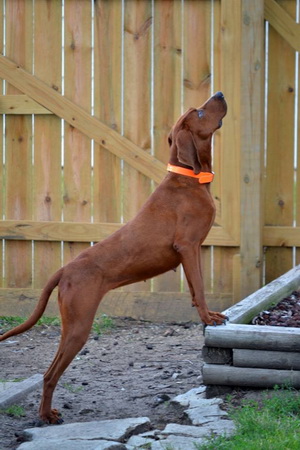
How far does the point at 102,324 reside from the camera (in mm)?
7383

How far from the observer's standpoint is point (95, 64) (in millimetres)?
7570

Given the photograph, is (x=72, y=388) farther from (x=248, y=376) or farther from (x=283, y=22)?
(x=283, y=22)

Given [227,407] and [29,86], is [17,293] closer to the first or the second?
[29,86]

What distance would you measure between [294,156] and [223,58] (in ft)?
3.38

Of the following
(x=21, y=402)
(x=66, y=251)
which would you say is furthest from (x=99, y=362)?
(x=66, y=251)

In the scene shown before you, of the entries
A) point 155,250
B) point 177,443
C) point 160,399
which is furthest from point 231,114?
point 177,443

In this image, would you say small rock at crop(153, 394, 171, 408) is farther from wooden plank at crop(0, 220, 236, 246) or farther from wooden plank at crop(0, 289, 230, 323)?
wooden plank at crop(0, 220, 236, 246)

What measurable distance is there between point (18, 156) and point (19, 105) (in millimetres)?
454

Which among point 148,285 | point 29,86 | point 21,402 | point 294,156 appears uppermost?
point 29,86

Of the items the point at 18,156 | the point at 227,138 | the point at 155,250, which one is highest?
the point at 227,138

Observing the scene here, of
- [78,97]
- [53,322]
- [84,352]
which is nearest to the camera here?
[84,352]

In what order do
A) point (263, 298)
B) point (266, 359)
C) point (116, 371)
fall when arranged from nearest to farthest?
point (266, 359) → point (263, 298) → point (116, 371)

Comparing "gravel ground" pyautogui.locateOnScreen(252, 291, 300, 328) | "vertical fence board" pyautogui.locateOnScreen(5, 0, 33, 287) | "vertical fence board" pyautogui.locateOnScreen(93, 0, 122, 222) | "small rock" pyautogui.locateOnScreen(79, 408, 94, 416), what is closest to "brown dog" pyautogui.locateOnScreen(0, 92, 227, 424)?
"small rock" pyautogui.locateOnScreen(79, 408, 94, 416)

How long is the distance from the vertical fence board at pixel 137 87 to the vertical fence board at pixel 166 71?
71mm
